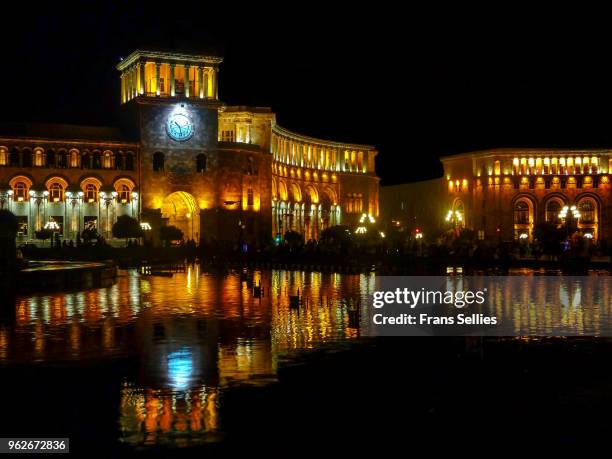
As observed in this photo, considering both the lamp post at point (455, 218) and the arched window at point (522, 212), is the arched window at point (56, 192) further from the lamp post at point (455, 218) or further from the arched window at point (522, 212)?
the arched window at point (522, 212)

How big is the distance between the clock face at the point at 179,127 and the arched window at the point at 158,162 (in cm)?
138

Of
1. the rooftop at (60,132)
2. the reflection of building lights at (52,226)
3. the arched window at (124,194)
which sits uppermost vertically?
the rooftop at (60,132)

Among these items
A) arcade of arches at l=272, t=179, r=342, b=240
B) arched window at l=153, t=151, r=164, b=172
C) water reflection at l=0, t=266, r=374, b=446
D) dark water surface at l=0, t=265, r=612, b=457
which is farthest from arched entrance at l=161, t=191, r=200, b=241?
dark water surface at l=0, t=265, r=612, b=457

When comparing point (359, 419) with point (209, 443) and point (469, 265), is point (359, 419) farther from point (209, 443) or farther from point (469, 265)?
point (469, 265)

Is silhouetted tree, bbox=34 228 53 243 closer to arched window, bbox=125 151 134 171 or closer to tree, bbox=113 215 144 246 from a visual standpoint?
tree, bbox=113 215 144 246

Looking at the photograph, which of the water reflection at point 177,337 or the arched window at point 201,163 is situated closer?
the water reflection at point 177,337

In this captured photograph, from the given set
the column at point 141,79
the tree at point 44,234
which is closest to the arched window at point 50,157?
the tree at point 44,234

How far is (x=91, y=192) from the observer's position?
57.0 meters

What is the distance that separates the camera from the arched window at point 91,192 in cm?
5669

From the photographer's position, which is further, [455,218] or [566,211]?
[455,218]

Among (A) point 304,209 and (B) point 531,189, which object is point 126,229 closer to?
(A) point 304,209

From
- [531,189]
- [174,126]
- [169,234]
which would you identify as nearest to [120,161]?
[174,126]

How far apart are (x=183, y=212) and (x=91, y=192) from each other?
7391mm

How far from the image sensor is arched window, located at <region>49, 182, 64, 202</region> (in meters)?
55.3
